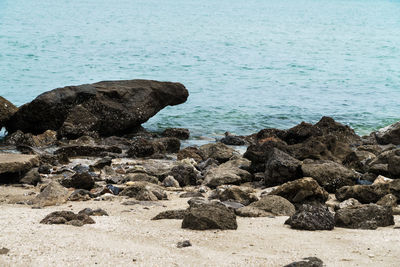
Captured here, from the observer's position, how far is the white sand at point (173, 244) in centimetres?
425

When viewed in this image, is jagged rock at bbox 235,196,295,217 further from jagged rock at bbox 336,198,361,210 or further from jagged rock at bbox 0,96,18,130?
jagged rock at bbox 0,96,18,130

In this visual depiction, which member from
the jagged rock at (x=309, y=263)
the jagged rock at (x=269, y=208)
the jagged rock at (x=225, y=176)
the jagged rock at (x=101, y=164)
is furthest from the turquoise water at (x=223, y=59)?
the jagged rock at (x=309, y=263)

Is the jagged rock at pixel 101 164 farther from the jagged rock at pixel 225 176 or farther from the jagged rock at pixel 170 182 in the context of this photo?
the jagged rock at pixel 225 176

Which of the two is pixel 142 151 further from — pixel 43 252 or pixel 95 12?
pixel 95 12

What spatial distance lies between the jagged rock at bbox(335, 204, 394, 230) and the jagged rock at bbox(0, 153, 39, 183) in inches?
178

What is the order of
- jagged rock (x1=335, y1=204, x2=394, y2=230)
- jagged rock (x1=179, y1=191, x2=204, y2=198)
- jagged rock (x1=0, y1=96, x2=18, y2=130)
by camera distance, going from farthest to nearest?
1. jagged rock (x1=0, y1=96, x2=18, y2=130)
2. jagged rock (x1=179, y1=191, x2=204, y2=198)
3. jagged rock (x1=335, y1=204, x2=394, y2=230)

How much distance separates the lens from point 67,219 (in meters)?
5.44

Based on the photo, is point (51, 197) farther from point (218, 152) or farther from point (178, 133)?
point (178, 133)

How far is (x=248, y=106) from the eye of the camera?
69.1 feet

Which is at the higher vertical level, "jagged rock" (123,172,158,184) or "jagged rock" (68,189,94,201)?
"jagged rock" (68,189,94,201)

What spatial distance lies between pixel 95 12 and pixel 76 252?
6375 centimetres

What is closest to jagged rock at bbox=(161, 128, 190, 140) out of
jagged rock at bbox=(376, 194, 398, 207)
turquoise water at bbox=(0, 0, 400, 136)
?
turquoise water at bbox=(0, 0, 400, 136)

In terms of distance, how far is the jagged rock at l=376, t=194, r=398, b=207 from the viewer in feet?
22.7

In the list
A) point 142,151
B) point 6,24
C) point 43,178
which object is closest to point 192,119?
point 142,151
